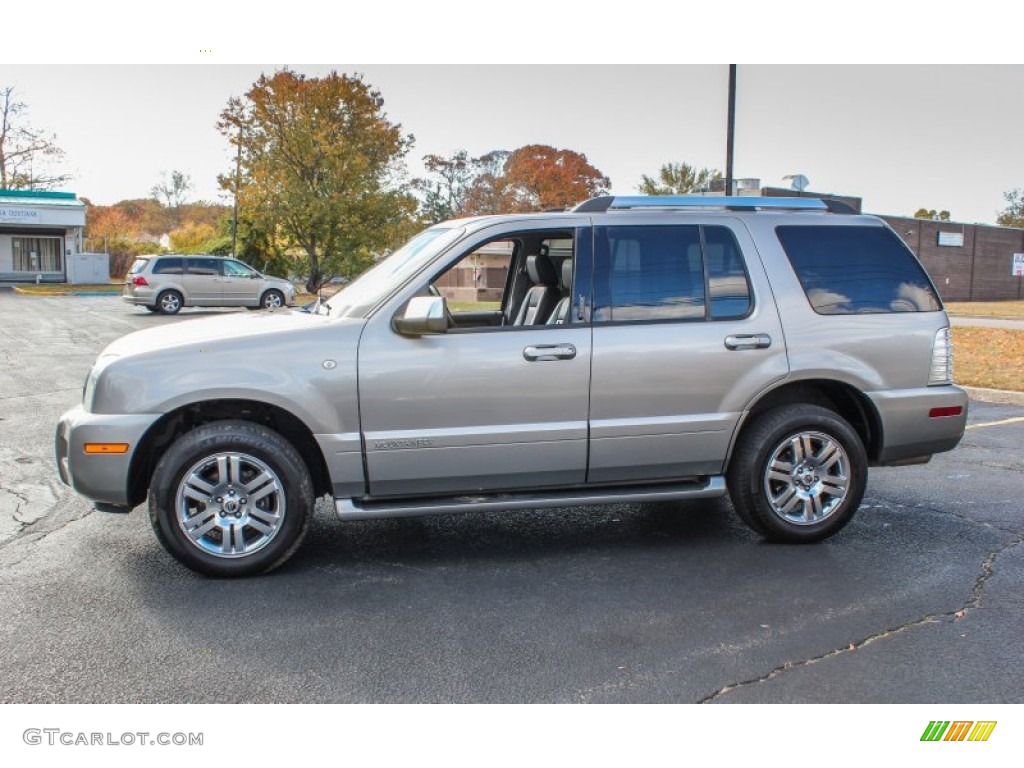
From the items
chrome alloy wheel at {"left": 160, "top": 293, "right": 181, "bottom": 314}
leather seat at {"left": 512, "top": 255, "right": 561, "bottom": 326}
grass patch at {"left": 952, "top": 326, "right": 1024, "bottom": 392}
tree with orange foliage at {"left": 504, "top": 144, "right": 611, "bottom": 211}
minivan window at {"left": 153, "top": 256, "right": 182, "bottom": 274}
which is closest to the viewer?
leather seat at {"left": 512, "top": 255, "right": 561, "bottom": 326}

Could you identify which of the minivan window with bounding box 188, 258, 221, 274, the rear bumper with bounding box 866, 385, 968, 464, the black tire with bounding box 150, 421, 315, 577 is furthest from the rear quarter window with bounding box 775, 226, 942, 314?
the minivan window with bounding box 188, 258, 221, 274

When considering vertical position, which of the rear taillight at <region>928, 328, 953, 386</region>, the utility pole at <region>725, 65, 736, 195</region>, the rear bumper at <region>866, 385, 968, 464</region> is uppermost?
the utility pole at <region>725, 65, 736, 195</region>

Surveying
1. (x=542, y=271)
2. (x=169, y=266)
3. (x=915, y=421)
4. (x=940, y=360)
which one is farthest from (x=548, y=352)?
(x=169, y=266)

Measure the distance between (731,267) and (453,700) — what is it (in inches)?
123

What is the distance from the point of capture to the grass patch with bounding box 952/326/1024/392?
12.3 meters

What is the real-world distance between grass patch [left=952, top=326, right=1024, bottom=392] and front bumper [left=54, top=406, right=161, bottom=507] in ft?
35.1

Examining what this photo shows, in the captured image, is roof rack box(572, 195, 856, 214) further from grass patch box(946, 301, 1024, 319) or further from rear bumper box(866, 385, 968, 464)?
grass patch box(946, 301, 1024, 319)

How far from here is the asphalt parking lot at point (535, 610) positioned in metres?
3.66

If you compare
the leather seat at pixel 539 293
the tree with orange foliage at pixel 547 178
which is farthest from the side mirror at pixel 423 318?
the tree with orange foliage at pixel 547 178

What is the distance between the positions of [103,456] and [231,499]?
672 millimetres

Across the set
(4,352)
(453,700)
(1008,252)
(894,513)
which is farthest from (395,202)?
(1008,252)

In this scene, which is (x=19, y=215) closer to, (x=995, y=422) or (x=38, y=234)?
(x=38, y=234)

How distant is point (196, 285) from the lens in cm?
2758
